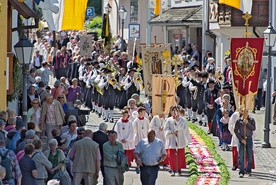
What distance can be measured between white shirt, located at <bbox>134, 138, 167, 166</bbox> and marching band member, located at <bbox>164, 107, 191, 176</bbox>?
364cm

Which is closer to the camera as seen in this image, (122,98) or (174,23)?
(122,98)

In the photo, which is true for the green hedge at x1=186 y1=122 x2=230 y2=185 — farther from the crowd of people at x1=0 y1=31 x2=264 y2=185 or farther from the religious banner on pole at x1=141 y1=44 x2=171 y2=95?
the religious banner on pole at x1=141 y1=44 x2=171 y2=95

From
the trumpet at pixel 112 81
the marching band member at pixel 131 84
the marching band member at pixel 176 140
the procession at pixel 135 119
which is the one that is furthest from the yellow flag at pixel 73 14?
the trumpet at pixel 112 81

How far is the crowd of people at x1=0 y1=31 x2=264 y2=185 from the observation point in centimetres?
1800

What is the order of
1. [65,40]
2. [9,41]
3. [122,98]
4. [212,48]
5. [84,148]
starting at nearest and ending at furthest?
[84,148], [9,41], [122,98], [212,48], [65,40]

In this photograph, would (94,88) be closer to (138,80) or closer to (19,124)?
(138,80)

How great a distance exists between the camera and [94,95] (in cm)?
3616

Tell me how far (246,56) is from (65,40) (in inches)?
1379

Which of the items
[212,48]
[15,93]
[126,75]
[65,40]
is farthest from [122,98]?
[65,40]

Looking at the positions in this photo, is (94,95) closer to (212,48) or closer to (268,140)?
(268,140)

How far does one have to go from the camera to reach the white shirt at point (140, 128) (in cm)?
2398

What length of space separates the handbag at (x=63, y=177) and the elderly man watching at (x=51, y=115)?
6000 millimetres

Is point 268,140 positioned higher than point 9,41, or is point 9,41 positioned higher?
point 9,41

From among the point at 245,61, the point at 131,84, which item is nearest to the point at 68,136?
the point at 245,61
